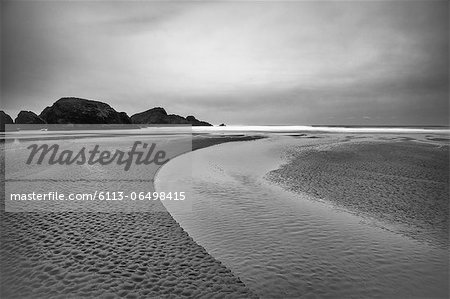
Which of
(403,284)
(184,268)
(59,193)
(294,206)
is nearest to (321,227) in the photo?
(294,206)

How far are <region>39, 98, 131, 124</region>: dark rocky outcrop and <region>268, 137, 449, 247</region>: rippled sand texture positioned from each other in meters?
144

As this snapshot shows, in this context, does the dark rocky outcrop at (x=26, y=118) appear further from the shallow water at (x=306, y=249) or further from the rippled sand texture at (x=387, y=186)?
the shallow water at (x=306, y=249)

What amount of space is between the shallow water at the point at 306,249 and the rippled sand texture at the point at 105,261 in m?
1.00

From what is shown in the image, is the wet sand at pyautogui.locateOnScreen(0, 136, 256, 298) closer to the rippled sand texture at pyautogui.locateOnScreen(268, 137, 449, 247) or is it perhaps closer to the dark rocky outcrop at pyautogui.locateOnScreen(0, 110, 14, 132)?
the rippled sand texture at pyautogui.locateOnScreen(268, 137, 449, 247)

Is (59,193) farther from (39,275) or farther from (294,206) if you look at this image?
(294,206)

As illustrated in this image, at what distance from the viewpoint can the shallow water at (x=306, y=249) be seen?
7.42 m

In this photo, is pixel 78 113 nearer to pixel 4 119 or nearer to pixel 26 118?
pixel 26 118

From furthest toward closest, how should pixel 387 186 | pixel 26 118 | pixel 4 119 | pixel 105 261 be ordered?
pixel 26 118 < pixel 4 119 < pixel 387 186 < pixel 105 261

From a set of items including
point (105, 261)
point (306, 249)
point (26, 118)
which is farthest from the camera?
point (26, 118)

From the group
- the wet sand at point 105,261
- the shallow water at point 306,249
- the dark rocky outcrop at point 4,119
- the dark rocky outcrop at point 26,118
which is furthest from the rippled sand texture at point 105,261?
the dark rocky outcrop at point 26,118

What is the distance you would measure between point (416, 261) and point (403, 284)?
1.80 metres

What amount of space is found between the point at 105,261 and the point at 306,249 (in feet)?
21.6

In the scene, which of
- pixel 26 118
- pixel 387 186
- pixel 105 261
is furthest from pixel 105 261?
pixel 26 118

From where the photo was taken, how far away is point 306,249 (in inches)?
376
